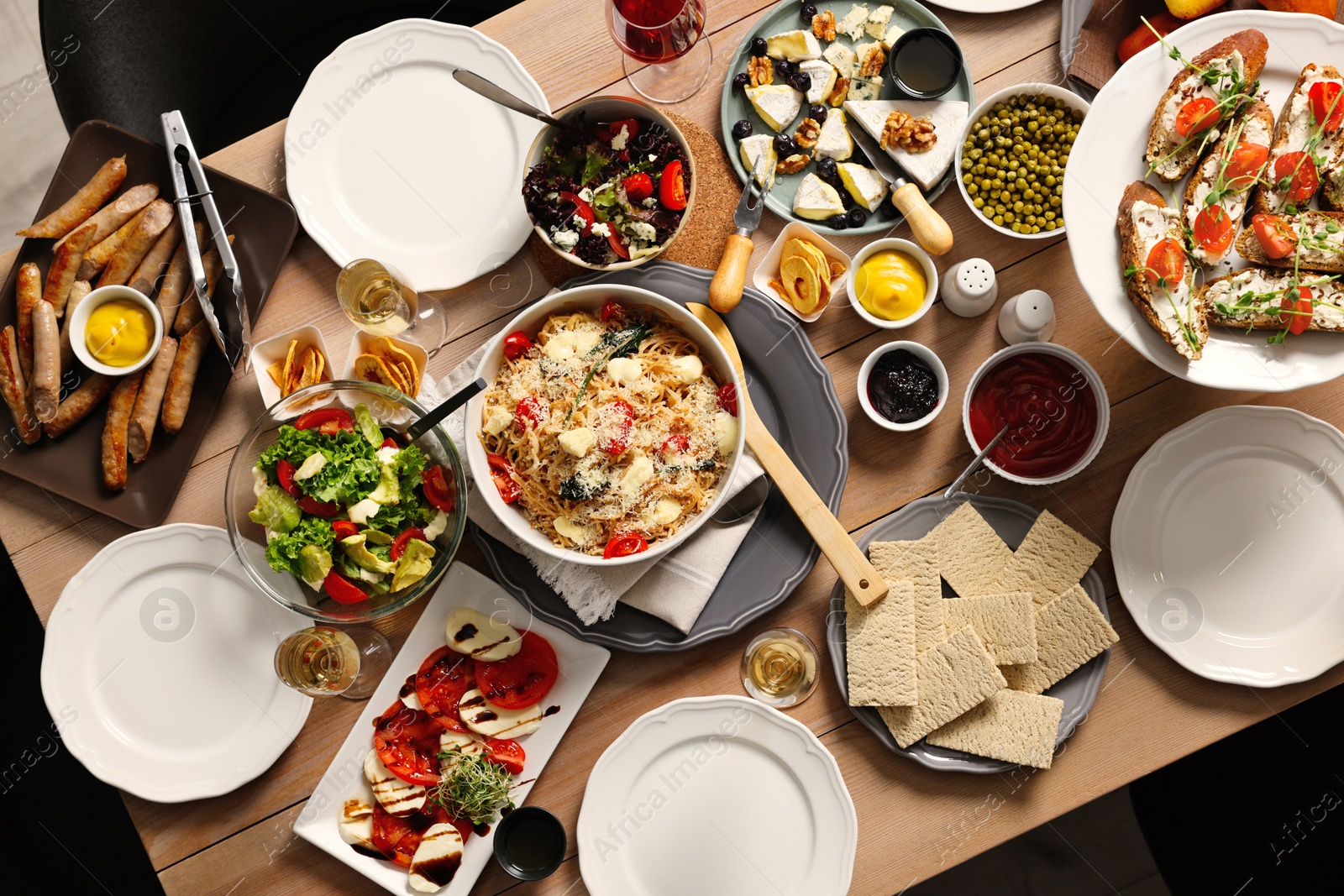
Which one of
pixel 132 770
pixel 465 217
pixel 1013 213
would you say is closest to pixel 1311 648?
pixel 1013 213

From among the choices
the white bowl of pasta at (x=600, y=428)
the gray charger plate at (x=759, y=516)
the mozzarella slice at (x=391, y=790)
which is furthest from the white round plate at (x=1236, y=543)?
the mozzarella slice at (x=391, y=790)

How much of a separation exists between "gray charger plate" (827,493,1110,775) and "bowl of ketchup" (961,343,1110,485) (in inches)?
6.0

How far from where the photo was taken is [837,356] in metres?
2.93

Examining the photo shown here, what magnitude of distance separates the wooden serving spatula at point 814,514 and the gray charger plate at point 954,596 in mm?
134

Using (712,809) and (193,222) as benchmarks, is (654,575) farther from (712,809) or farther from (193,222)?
(193,222)

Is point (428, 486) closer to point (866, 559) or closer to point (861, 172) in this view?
point (866, 559)

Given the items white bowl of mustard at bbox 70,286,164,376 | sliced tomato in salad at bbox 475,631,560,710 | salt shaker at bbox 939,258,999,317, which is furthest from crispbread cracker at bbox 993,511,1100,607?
white bowl of mustard at bbox 70,286,164,376

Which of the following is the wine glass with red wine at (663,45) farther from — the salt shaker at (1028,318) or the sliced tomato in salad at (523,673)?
the sliced tomato in salad at (523,673)

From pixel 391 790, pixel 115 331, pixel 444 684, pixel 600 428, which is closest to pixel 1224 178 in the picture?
pixel 600 428

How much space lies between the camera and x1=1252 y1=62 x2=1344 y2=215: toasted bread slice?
234 centimetres

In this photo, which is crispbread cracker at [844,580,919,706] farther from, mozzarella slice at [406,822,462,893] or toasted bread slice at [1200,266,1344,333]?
mozzarella slice at [406,822,462,893]

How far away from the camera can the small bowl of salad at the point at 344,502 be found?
249cm

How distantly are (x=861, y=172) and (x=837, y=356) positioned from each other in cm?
64

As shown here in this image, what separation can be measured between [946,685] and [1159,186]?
1667 mm
